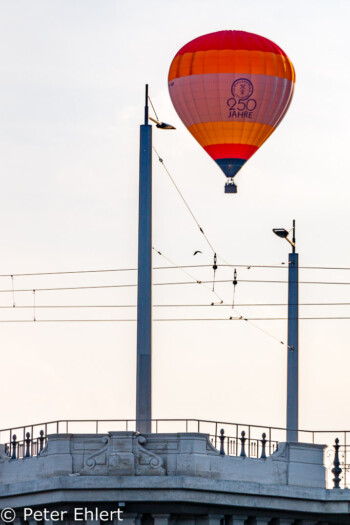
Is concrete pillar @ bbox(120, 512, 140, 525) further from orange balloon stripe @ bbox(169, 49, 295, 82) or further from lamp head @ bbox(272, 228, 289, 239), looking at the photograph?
orange balloon stripe @ bbox(169, 49, 295, 82)

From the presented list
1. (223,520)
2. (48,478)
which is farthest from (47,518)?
(223,520)

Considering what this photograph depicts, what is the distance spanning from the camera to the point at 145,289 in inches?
2598

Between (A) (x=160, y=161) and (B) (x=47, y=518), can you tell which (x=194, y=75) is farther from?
(B) (x=47, y=518)

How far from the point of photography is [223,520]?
60156mm

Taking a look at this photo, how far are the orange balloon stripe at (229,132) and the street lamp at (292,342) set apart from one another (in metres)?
14.6

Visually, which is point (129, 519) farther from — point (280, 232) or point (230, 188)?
point (230, 188)

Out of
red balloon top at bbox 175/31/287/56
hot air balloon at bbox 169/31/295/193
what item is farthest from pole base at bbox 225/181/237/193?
red balloon top at bbox 175/31/287/56

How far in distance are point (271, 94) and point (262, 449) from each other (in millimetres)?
29345

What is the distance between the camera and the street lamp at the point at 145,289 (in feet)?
210

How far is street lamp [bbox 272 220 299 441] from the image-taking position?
6906 centimetres

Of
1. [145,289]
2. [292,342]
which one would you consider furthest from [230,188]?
[145,289]

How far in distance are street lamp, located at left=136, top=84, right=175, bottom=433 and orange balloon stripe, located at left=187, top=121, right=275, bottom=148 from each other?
61.0 ft

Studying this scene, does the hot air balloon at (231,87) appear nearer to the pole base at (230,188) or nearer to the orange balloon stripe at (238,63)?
the orange balloon stripe at (238,63)
